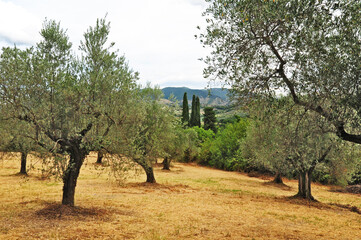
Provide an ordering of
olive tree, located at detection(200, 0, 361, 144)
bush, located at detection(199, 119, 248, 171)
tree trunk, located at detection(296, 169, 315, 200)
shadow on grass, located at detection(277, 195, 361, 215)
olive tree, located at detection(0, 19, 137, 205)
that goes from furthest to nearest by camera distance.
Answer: bush, located at detection(199, 119, 248, 171)
tree trunk, located at detection(296, 169, 315, 200)
shadow on grass, located at detection(277, 195, 361, 215)
olive tree, located at detection(0, 19, 137, 205)
olive tree, located at detection(200, 0, 361, 144)

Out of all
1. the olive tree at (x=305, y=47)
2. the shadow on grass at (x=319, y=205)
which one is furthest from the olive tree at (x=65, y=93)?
the shadow on grass at (x=319, y=205)

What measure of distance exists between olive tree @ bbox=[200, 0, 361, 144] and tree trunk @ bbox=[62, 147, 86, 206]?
7399mm

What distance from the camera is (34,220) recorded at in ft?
37.4

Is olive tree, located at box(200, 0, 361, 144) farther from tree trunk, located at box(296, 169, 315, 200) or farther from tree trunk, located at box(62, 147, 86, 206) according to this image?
tree trunk, located at box(296, 169, 315, 200)

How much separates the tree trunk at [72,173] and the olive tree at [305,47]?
24.3ft

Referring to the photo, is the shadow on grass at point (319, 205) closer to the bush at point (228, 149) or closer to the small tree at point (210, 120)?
the bush at point (228, 149)

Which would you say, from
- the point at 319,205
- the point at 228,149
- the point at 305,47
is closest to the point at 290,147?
the point at 305,47

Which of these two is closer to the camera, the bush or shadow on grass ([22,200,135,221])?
shadow on grass ([22,200,135,221])

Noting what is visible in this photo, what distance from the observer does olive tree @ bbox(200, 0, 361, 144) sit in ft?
27.0

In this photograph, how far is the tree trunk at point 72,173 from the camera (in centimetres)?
1262

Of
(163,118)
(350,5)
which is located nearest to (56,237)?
(350,5)

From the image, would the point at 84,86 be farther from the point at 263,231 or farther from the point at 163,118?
the point at 163,118

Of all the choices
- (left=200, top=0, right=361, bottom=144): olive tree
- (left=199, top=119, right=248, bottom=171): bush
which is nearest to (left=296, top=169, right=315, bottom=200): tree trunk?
(left=200, top=0, right=361, bottom=144): olive tree

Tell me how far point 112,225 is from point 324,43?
34.9 ft
